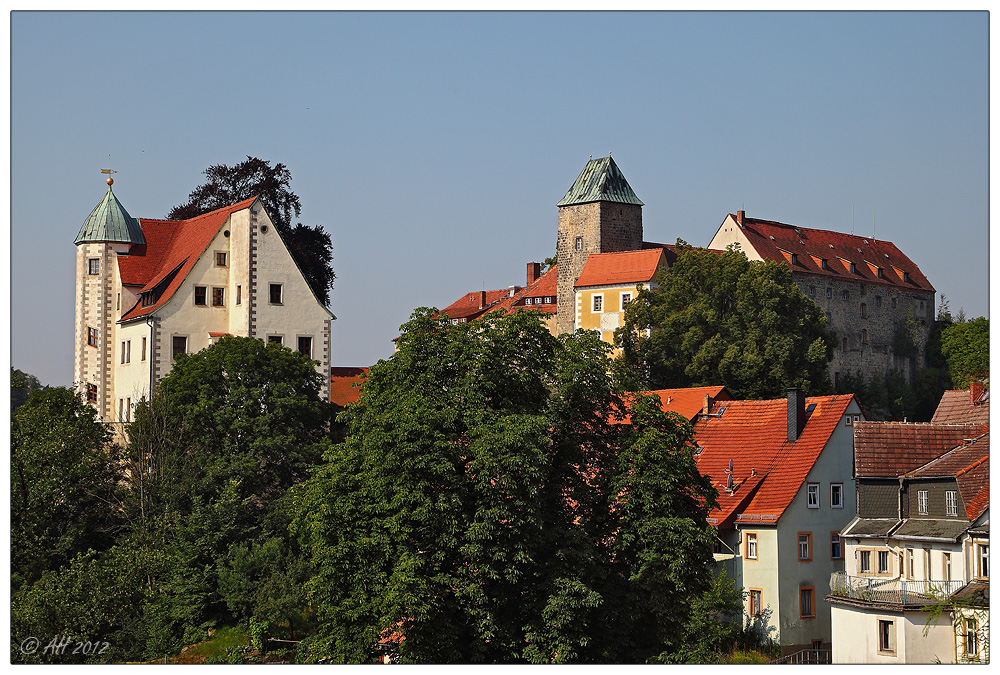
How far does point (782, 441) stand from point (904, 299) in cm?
5540

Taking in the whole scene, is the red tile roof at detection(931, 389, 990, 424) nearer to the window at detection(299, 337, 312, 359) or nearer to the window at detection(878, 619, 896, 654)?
the window at detection(878, 619, 896, 654)

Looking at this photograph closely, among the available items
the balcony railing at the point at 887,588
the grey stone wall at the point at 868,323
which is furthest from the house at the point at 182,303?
the grey stone wall at the point at 868,323

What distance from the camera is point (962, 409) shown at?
5106 centimetres

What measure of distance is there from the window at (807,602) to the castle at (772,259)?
36.6m

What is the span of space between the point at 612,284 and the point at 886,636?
1807 inches

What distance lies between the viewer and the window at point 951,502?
37.4 meters

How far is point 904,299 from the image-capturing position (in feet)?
321

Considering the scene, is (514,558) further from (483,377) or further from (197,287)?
(197,287)

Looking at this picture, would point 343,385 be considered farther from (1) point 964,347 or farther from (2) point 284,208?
(1) point 964,347

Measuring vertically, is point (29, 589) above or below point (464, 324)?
below

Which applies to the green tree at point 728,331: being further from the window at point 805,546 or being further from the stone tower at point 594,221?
the window at point 805,546

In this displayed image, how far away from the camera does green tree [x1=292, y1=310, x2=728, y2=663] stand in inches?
1056

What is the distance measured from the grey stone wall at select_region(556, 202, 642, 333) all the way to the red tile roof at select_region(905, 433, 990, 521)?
47100 millimetres

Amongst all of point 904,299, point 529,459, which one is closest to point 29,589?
point 529,459
